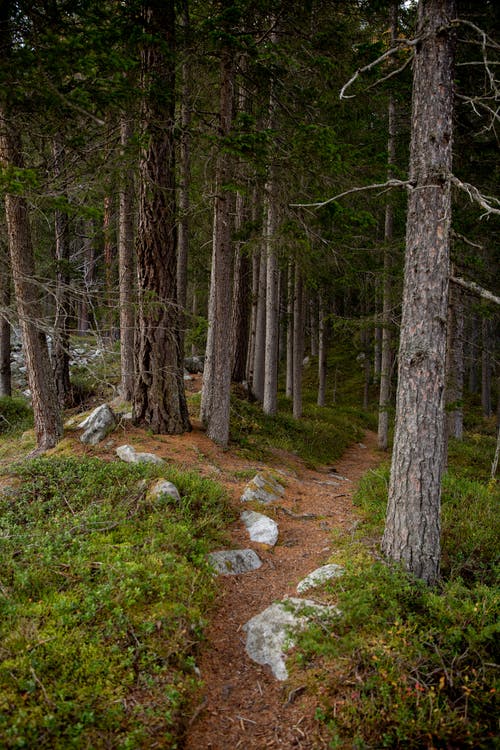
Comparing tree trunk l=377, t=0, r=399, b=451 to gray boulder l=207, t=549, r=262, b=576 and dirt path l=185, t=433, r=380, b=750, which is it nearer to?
dirt path l=185, t=433, r=380, b=750

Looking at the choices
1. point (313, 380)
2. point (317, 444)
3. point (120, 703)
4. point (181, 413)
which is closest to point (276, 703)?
point (120, 703)

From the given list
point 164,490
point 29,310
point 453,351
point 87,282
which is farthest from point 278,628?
point 87,282

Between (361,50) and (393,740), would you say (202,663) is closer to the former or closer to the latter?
(393,740)

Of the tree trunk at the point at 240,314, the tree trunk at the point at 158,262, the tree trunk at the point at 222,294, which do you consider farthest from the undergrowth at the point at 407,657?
the tree trunk at the point at 240,314

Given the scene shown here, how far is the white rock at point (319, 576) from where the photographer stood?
519 centimetres

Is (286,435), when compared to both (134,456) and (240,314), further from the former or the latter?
(134,456)

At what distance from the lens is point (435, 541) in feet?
16.8

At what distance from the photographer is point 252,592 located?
5.36m

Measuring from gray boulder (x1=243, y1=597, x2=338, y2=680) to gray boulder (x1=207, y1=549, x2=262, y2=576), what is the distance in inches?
33.6

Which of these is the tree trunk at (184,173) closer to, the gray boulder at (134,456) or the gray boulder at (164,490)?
the gray boulder at (134,456)

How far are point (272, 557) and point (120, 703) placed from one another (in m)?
3.07

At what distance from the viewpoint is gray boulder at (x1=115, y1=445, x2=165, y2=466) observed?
7805mm

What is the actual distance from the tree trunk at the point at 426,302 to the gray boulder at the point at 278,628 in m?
1.24

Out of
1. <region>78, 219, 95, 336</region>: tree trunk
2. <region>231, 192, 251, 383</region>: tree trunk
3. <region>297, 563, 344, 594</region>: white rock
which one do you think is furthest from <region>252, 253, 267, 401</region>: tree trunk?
<region>297, 563, 344, 594</region>: white rock
